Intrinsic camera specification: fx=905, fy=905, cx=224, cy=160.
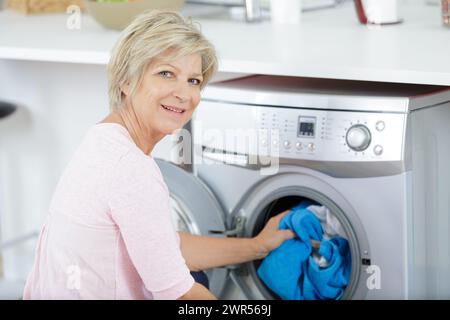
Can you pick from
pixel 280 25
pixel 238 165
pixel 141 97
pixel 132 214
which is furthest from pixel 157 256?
pixel 280 25

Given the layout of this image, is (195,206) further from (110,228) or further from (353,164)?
(110,228)

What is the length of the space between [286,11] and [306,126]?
24.5 inches

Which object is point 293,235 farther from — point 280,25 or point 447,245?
point 280,25

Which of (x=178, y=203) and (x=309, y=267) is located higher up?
(x=178, y=203)

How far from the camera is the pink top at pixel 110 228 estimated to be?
5.52ft

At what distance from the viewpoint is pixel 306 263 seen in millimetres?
2221

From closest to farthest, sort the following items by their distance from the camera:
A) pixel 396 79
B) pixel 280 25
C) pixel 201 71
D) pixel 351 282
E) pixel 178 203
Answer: pixel 201 71
pixel 396 79
pixel 351 282
pixel 178 203
pixel 280 25

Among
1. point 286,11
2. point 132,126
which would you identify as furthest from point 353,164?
point 286,11

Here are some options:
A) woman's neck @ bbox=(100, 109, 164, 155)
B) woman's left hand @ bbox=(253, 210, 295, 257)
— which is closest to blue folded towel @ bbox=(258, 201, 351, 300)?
woman's left hand @ bbox=(253, 210, 295, 257)

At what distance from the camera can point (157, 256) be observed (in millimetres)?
1712

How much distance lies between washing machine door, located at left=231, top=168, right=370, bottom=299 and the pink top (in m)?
0.52

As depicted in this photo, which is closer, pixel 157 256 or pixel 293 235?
pixel 157 256

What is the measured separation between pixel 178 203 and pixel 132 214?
68 cm

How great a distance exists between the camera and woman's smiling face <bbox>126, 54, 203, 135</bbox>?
1752mm
